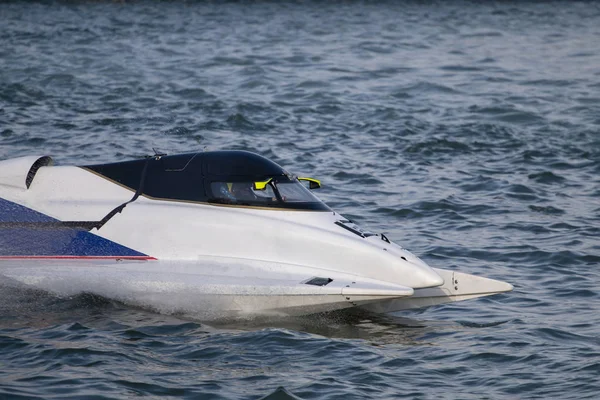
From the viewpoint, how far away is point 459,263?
44.9 ft

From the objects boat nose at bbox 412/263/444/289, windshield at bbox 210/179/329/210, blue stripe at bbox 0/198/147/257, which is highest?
windshield at bbox 210/179/329/210

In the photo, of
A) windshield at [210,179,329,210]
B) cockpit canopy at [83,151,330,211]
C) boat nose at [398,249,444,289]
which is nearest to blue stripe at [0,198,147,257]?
cockpit canopy at [83,151,330,211]

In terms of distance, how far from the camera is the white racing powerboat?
11.0 m

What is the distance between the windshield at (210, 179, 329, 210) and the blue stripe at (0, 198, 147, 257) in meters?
1.16

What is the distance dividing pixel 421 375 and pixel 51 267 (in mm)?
4517

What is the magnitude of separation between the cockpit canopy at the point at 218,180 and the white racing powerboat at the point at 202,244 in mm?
14

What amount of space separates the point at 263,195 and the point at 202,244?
3.01 feet

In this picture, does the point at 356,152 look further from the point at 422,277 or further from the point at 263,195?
the point at 422,277

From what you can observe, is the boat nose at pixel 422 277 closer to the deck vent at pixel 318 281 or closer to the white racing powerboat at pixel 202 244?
the white racing powerboat at pixel 202 244

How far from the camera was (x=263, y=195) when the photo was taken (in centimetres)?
1159

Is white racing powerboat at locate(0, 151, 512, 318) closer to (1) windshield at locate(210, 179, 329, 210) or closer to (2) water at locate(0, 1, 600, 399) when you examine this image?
(1) windshield at locate(210, 179, 329, 210)

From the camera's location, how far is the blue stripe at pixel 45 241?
1155 cm

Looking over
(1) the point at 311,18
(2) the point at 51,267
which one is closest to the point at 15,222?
(2) the point at 51,267

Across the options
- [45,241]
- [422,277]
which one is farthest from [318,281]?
[45,241]
